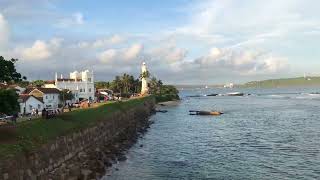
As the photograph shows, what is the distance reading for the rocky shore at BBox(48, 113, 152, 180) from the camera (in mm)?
39103

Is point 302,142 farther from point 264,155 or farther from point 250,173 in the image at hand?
point 250,173

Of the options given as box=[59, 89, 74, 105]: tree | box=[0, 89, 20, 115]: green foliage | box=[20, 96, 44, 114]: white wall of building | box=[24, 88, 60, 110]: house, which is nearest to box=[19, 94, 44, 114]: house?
box=[20, 96, 44, 114]: white wall of building

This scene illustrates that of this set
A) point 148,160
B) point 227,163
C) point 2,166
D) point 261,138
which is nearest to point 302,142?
point 261,138

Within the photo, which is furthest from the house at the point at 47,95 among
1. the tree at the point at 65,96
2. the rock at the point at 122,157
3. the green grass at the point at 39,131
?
the rock at the point at 122,157

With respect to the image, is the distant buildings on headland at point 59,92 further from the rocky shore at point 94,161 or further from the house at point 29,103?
the rocky shore at point 94,161

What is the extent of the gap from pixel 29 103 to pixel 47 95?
39.5 ft

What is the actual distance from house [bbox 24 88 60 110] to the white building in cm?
2085

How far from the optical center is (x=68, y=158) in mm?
41625

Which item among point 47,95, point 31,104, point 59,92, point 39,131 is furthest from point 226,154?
point 59,92

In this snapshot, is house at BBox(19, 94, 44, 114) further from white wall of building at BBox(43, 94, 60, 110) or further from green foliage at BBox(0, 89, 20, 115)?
green foliage at BBox(0, 89, 20, 115)

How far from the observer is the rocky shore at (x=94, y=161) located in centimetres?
3910

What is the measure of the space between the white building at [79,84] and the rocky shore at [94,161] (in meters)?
64.3

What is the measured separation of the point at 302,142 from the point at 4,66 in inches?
1594

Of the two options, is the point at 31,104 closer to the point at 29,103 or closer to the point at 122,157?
the point at 29,103
